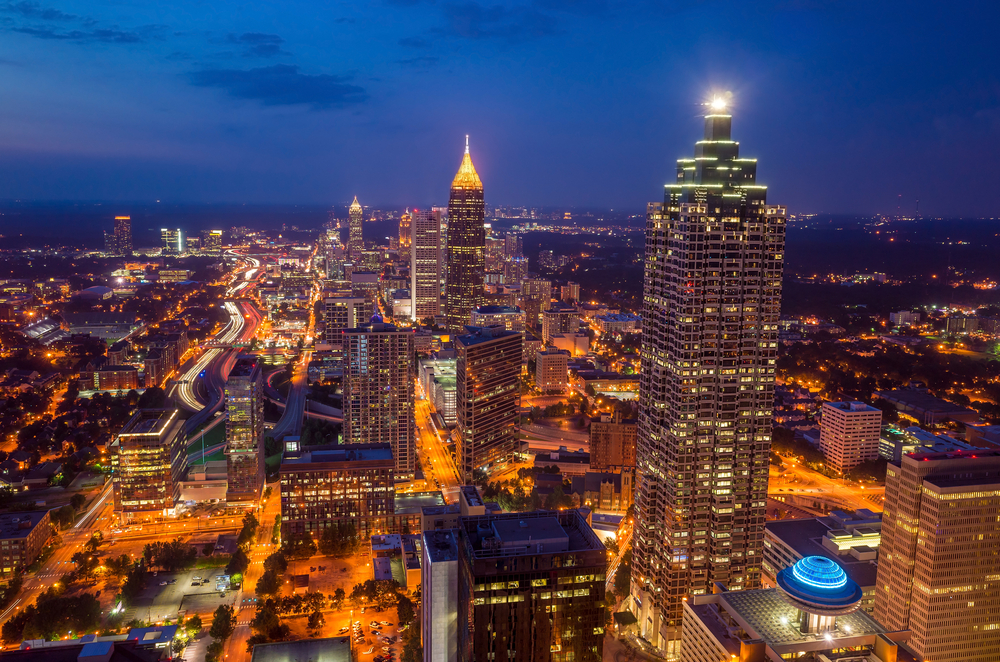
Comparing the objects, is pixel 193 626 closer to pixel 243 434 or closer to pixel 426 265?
pixel 243 434

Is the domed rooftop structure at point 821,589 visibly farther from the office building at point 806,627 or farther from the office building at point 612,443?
the office building at point 612,443

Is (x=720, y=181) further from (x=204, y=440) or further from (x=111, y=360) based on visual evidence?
(x=111, y=360)

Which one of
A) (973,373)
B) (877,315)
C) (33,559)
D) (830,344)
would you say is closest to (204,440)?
(33,559)

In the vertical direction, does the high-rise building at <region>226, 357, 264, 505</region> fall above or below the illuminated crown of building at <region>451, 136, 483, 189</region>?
below

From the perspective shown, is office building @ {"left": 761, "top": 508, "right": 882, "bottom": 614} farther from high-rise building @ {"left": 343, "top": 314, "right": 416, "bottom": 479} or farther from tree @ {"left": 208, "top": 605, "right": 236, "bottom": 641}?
tree @ {"left": 208, "top": 605, "right": 236, "bottom": 641}

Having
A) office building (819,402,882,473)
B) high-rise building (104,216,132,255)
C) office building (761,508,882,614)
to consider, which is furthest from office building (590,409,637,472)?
high-rise building (104,216,132,255)

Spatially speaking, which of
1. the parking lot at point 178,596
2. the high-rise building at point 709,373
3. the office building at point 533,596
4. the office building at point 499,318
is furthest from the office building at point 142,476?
the office building at point 499,318
